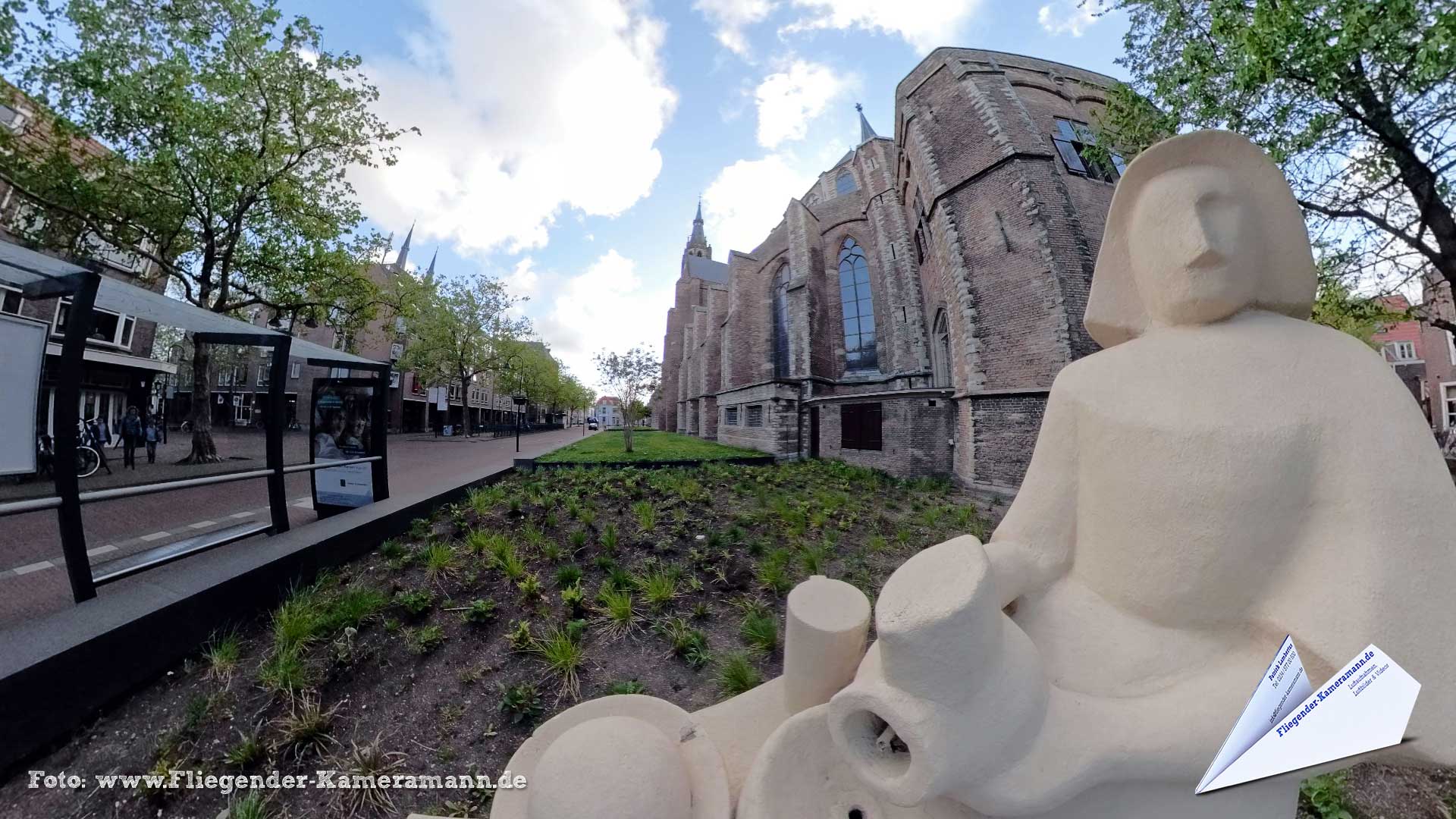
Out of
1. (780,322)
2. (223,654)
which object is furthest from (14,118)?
(780,322)

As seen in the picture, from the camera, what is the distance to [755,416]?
704 inches

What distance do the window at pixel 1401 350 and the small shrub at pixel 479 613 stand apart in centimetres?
4020

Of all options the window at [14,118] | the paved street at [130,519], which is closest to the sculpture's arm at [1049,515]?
the paved street at [130,519]

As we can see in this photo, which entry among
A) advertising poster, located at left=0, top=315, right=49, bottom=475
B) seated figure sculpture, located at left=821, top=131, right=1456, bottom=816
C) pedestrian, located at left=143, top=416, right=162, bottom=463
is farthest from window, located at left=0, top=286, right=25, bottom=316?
seated figure sculpture, located at left=821, top=131, right=1456, bottom=816

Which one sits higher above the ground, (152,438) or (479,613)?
(152,438)

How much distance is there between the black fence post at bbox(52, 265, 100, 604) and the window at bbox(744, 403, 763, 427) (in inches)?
590

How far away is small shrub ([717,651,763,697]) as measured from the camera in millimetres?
3033

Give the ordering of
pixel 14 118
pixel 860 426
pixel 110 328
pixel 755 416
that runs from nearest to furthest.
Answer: pixel 110 328, pixel 14 118, pixel 860 426, pixel 755 416

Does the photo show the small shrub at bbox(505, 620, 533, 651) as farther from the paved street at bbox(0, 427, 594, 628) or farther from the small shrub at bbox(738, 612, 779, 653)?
the paved street at bbox(0, 427, 594, 628)

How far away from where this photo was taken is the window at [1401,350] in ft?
76.9

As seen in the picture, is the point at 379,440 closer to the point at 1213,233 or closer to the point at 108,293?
the point at 108,293

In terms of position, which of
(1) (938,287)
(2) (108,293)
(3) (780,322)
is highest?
(3) (780,322)

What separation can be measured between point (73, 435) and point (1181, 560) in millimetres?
5802

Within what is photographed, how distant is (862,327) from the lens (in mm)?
18234
